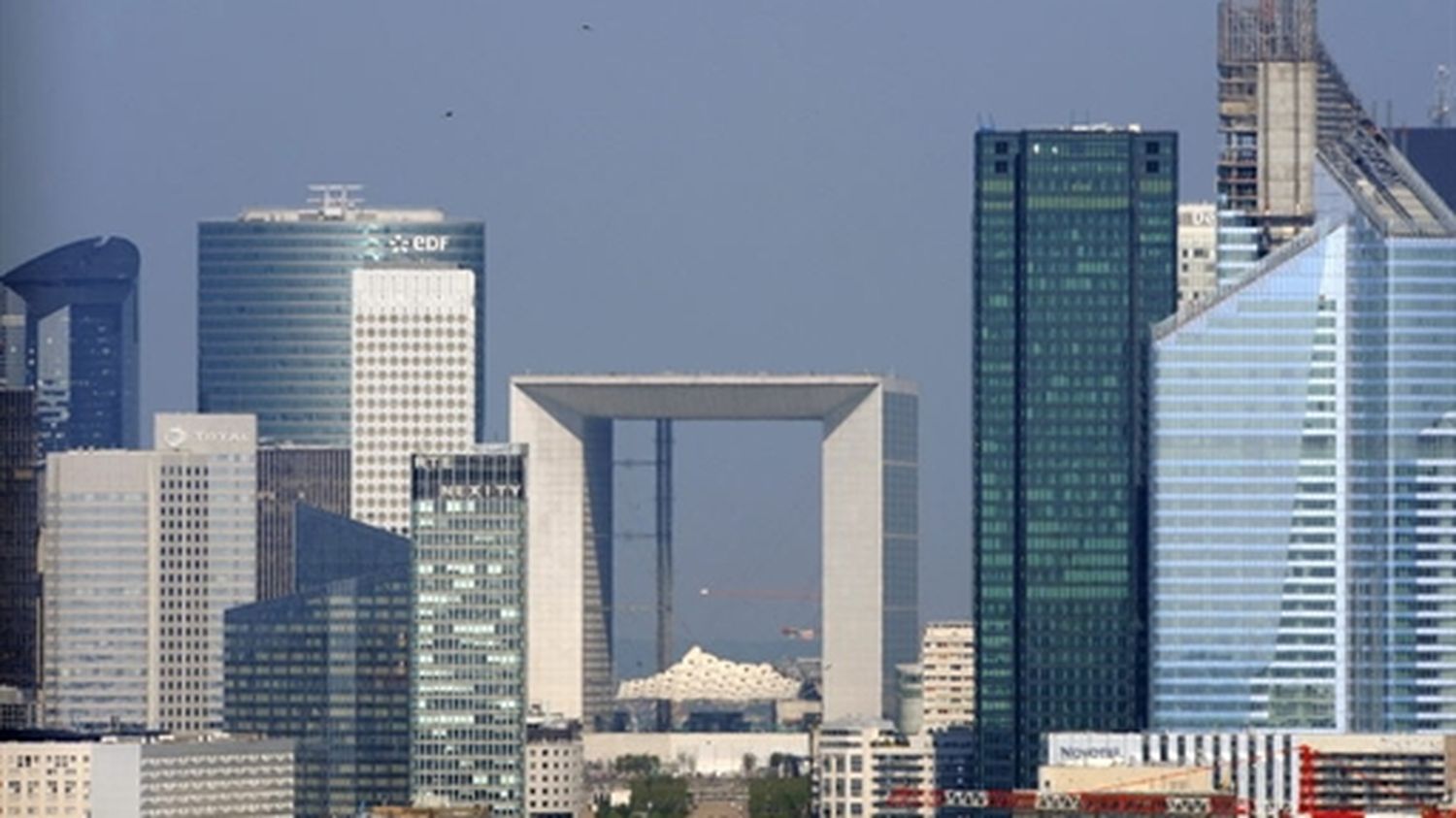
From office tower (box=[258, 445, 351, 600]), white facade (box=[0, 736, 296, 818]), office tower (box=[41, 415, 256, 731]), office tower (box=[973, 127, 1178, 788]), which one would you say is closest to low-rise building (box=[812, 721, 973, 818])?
office tower (box=[973, 127, 1178, 788])

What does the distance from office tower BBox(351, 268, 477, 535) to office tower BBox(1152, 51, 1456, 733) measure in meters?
40.5

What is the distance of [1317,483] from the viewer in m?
152

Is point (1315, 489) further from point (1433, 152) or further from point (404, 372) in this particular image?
point (404, 372)

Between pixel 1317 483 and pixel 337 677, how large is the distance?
85.1 ft

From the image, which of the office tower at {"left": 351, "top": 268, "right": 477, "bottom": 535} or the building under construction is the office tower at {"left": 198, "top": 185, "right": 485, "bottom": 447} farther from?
the building under construction

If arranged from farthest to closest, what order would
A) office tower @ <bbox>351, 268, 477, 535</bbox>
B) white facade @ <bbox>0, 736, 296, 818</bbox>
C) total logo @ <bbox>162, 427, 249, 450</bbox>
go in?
office tower @ <bbox>351, 268, 477, 535</bbox>, total logo @ <bbox>162, 427, 249, 450</bbox>, white facade @ <bbox>0, 736, 296, 818</bbox>

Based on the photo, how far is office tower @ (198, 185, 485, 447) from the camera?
19688 cm

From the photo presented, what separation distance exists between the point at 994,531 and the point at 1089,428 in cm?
305

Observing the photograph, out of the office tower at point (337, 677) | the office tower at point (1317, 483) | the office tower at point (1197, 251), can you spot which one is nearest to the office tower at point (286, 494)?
the office tower at point (337, 677)

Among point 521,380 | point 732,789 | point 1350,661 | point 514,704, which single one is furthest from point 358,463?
point 1350,661

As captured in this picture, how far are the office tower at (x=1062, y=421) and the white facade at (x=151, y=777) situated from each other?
15207 millimetres

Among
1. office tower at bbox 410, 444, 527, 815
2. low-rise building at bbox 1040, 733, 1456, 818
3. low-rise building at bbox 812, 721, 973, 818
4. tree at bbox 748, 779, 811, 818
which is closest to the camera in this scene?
low-rise building at bbox 1040, 733, 1456, 818

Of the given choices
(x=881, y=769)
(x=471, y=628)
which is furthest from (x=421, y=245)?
(x=471, y=628)

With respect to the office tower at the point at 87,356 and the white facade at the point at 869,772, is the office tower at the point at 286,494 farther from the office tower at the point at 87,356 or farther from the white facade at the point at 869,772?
the white facade at the point at 869,772
